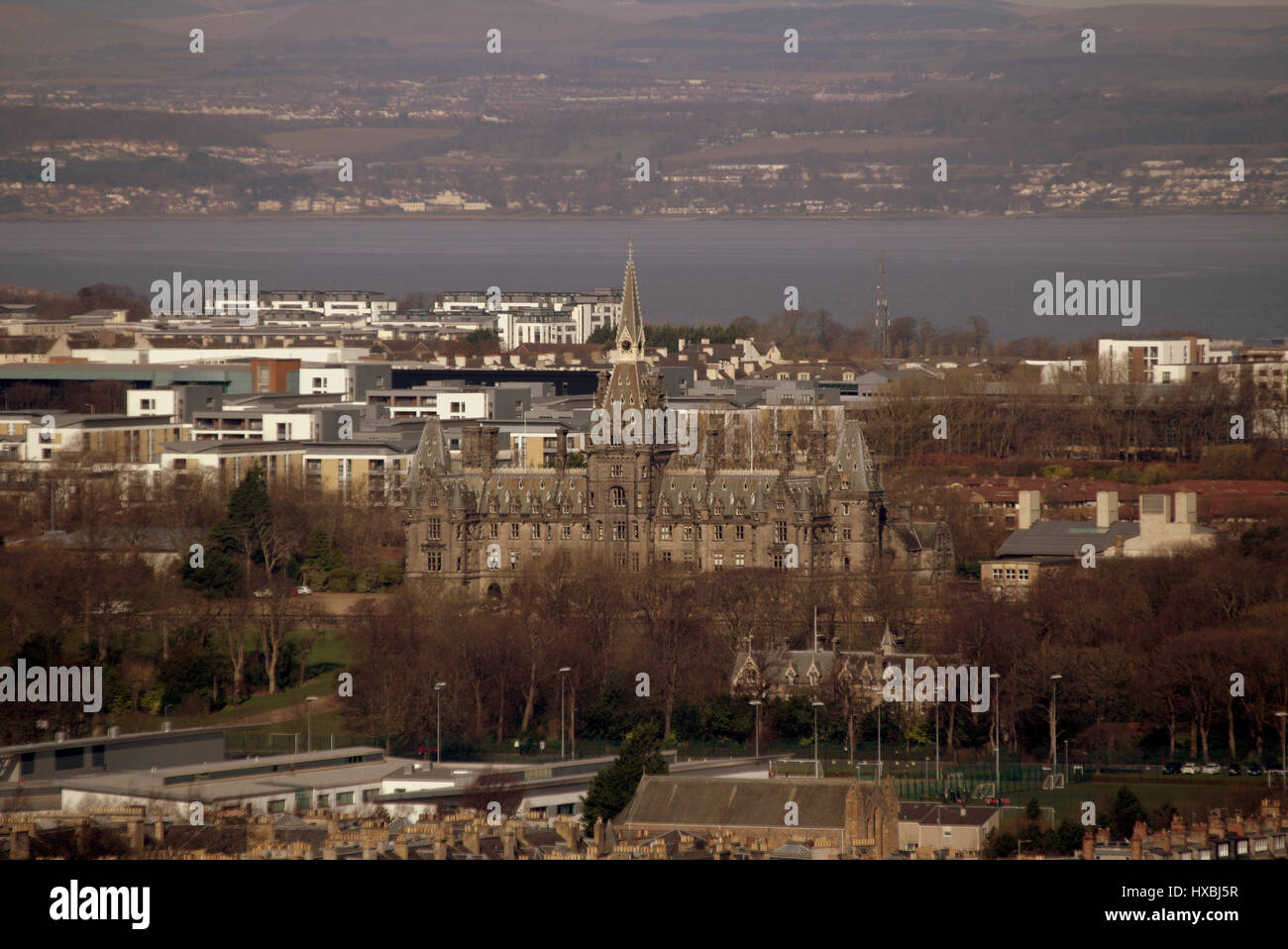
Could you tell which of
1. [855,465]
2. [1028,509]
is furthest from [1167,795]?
[1028,509]

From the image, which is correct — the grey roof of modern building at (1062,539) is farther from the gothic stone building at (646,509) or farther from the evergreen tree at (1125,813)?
the evergreen tree at (1125,813)

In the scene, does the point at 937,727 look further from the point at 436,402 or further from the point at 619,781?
the point at 436,402

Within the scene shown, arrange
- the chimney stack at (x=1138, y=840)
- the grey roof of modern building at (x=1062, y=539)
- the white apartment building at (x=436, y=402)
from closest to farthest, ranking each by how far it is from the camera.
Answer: the chimney stack at (x=1138, y=840) < the grey roof of modern building at (x=1062, y=539) < the white apartment building at (x=436, y=402)

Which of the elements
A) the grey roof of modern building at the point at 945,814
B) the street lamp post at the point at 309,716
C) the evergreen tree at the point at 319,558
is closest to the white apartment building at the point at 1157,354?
the evergreen tree at the point at 319,558

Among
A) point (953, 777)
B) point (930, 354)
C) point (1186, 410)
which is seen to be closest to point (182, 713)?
point (953, 777)

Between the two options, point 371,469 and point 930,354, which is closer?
point 371,469

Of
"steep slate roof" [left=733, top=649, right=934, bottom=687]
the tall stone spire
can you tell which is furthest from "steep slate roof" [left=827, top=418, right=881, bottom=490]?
"steep slate roof" [left=733, top=649, right=934, bottom=687]
